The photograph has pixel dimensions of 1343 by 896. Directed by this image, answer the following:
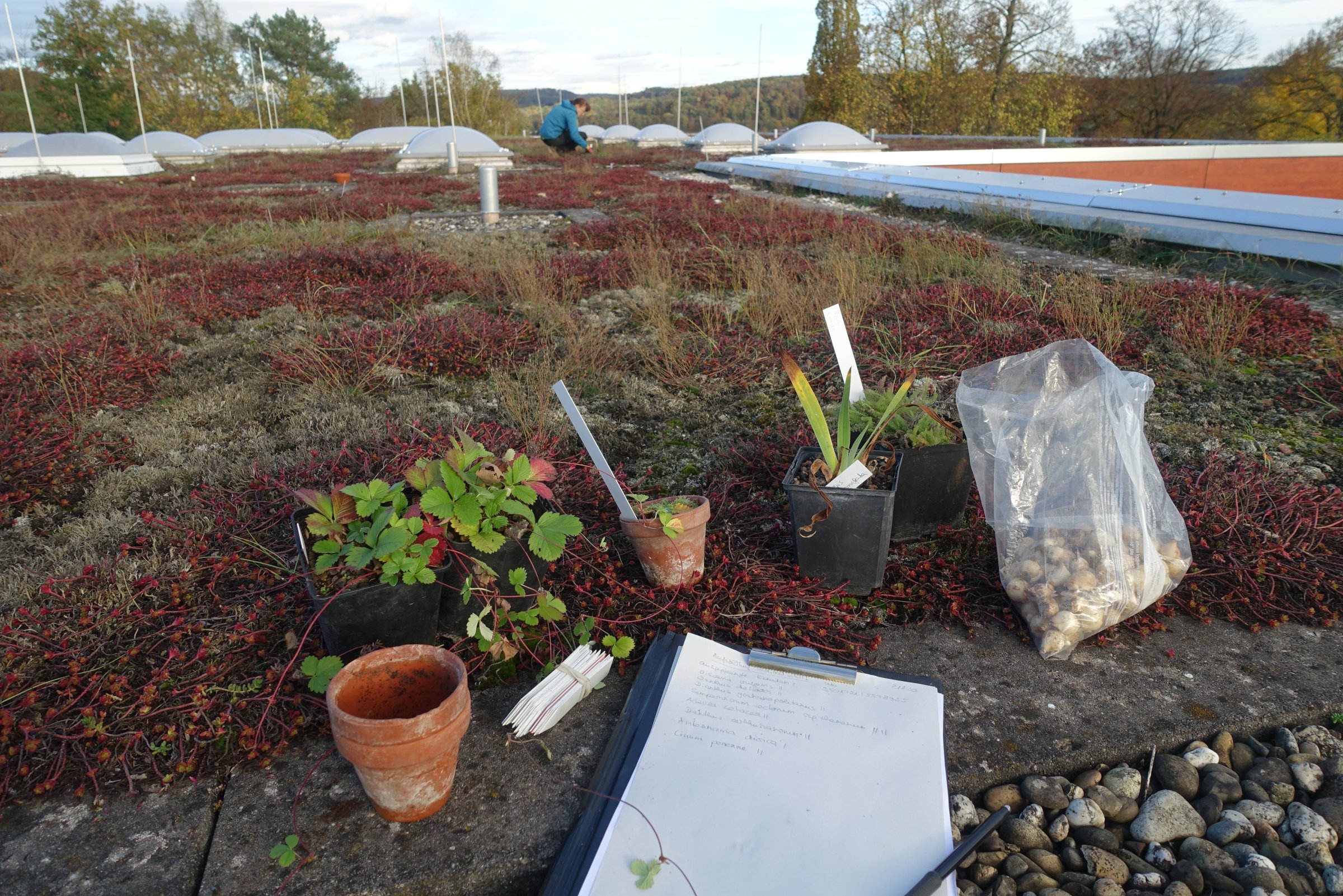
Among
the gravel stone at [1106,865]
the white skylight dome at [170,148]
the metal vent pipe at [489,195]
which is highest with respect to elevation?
the white skylight dome at [170,148]

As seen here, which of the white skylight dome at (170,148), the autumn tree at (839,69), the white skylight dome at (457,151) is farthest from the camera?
the autumn tree at (839,69)

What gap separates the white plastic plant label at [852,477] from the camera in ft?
6.33

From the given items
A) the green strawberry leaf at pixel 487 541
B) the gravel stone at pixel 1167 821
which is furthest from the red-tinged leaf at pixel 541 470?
the gravel stone at pixel 1167 821

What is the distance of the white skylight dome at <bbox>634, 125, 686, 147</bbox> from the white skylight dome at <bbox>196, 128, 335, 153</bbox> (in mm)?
14356

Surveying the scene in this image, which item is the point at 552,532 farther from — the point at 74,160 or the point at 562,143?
the point at 74,160

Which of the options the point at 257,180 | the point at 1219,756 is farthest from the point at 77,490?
the point at 257,180

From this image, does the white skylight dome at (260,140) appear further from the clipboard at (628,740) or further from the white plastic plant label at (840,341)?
the clipboard at (628,740)

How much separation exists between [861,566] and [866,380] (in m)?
1.71

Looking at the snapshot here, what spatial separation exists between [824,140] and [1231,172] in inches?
364

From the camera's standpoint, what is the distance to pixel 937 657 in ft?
5.80

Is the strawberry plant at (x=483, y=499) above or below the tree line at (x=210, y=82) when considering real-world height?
below

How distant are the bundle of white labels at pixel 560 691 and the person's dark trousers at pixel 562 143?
1864 cm

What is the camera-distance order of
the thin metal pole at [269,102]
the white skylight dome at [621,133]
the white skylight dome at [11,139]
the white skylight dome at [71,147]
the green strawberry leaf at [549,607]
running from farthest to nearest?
the white skylight dome at [621,133] → the thin metal pole at [269,102] → the white skylight dome at [11,139] → the white skylight dome at [71,147] → the green strawberry leaf at [549,607]

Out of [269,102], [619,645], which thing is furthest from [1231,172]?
[269,102]
